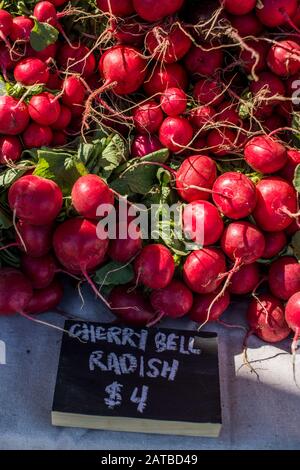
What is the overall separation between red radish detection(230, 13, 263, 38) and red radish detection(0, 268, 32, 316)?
36.2 inches

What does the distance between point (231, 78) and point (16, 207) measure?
0.75m

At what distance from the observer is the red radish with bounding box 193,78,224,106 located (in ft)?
4.85

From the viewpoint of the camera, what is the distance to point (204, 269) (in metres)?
1.40

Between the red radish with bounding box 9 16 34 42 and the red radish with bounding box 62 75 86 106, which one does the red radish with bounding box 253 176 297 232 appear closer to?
the red radish with bounding box 62 75 86 106

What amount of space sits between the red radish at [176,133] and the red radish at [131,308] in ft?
1.42

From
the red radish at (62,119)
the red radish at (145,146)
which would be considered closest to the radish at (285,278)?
the red radish at (145,146)

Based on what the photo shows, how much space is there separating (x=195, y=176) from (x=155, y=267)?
284 mm

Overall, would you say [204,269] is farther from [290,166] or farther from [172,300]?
[290,166]

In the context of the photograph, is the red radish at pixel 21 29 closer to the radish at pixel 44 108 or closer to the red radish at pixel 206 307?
the radish at pixel 44 108

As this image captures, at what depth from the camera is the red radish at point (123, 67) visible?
1.45 metres

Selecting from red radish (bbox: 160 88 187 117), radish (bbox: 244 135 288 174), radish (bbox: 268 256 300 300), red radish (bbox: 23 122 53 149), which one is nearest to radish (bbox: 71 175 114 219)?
red radish (bbox: 23 122 53 149)

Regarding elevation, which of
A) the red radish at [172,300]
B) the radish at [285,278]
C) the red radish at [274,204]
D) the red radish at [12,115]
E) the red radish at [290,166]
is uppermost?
the red radish at [12,115]

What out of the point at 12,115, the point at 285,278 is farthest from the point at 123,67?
the point at 285,278
